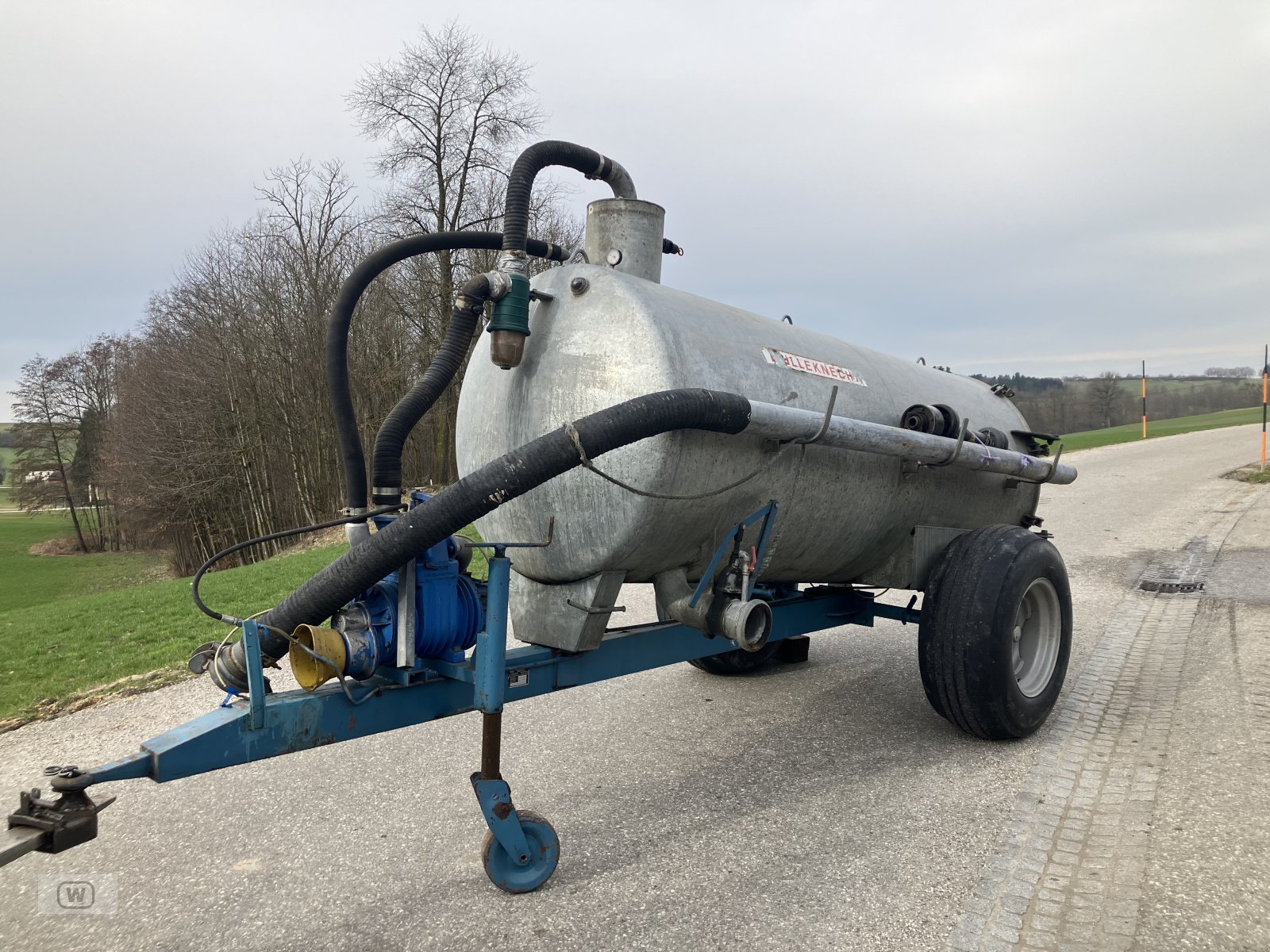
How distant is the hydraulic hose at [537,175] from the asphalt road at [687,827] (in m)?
2.35

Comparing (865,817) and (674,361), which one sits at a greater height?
(674,361)

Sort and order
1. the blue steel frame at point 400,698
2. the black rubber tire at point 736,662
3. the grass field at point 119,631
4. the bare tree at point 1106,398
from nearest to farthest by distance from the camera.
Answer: the blue steel frame at point 400,698, the black rubber tire at point 736,662, the grass field at point 119,631, the bare tree at point 1106,398

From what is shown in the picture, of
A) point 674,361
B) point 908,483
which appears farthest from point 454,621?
point 908,483

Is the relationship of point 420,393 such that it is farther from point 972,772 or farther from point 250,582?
point 250,582

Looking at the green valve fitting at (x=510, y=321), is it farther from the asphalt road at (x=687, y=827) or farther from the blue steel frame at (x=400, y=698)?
the asphalt road at (x=687, y=827)

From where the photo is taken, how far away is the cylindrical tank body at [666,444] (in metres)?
3.17

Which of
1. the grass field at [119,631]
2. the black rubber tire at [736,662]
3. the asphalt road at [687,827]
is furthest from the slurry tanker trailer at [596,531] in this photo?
the grass field at [119,631]

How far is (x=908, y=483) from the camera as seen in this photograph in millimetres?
4293

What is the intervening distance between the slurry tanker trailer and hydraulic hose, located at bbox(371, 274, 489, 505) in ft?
0.04

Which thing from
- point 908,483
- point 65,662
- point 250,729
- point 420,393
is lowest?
point 65,662

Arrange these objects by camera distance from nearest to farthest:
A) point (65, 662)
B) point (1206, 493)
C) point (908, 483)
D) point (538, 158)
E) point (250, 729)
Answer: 1. point (250, 729)
2. point (538, 158)
3. point (908, 483)
4. point (65, 662)
5. point (1206, 493)

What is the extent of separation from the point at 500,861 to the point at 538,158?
2.68 meters

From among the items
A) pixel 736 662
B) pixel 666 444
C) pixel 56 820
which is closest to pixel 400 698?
pixel 56 820

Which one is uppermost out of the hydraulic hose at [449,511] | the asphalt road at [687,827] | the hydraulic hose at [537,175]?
the hydraulic hose at [537,175]
